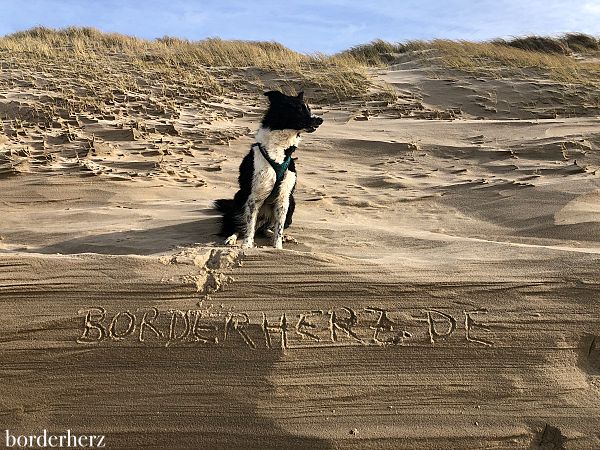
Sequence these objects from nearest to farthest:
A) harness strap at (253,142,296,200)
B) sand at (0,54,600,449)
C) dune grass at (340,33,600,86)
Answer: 1. sand at (0,54,600,449)
2. harness strap at (253,142,296,200)
3. dune grass at (340,33,600,86)

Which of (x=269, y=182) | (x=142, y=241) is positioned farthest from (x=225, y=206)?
(x=142, y=241)

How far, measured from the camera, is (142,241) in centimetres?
389

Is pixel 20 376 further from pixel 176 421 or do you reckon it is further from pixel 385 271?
pixel 385 271

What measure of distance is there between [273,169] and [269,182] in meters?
0.10

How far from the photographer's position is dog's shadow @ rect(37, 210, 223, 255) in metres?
3.71

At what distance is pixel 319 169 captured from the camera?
720 centimetres

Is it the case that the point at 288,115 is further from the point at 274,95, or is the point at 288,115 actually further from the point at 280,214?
the point at 280,214

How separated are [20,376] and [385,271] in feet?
5.58

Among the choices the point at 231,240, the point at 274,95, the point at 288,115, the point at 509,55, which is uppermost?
the point at 509,55

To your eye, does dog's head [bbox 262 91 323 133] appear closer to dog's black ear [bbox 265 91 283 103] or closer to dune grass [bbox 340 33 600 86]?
dog's black ear [bbox 265 91 283 103]

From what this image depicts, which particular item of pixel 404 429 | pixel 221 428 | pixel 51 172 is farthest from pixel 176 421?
pixel 51 172

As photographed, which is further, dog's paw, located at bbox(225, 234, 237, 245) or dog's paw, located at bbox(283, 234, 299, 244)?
dog's paw, located at bbox(283, 234, 299, 244)

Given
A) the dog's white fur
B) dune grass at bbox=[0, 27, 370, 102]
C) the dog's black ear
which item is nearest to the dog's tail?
the dog's white fur

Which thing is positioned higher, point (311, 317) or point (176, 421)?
point (311, 317)
